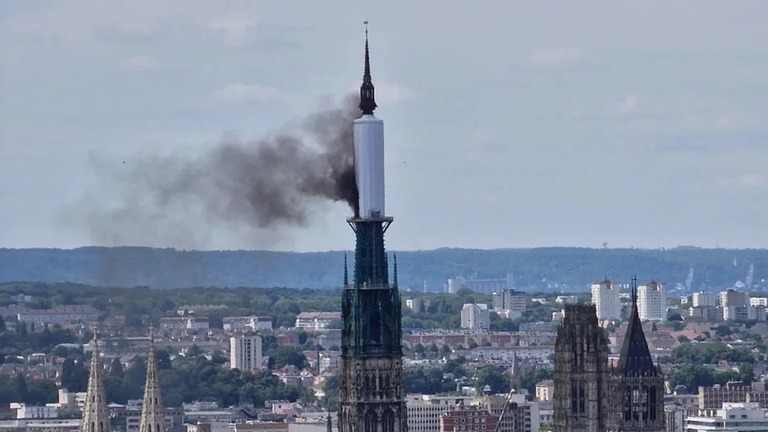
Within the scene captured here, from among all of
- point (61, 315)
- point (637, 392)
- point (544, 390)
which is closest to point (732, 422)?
point (544, 390)

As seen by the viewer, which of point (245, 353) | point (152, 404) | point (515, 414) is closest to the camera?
point (152, 404)

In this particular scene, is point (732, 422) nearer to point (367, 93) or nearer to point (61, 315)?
point (61, 315)

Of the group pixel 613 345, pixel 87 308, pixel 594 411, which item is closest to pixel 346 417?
pixel 594 411

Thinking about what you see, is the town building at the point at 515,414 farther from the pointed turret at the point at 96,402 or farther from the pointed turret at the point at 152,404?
the pointed turret at the point at 96,402

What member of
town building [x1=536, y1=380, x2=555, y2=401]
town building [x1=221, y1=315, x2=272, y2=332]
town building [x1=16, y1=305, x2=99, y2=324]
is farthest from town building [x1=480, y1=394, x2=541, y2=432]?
town building [x1=221, y1=315, x2=272, y2=332]

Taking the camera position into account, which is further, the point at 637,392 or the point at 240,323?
the point at 240,323

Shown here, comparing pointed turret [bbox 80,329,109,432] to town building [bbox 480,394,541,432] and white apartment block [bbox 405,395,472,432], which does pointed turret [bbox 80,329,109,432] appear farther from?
white apartment block [bbox 405,395,472,432]

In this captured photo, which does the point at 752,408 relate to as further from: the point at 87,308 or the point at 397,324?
the point at 397,324
